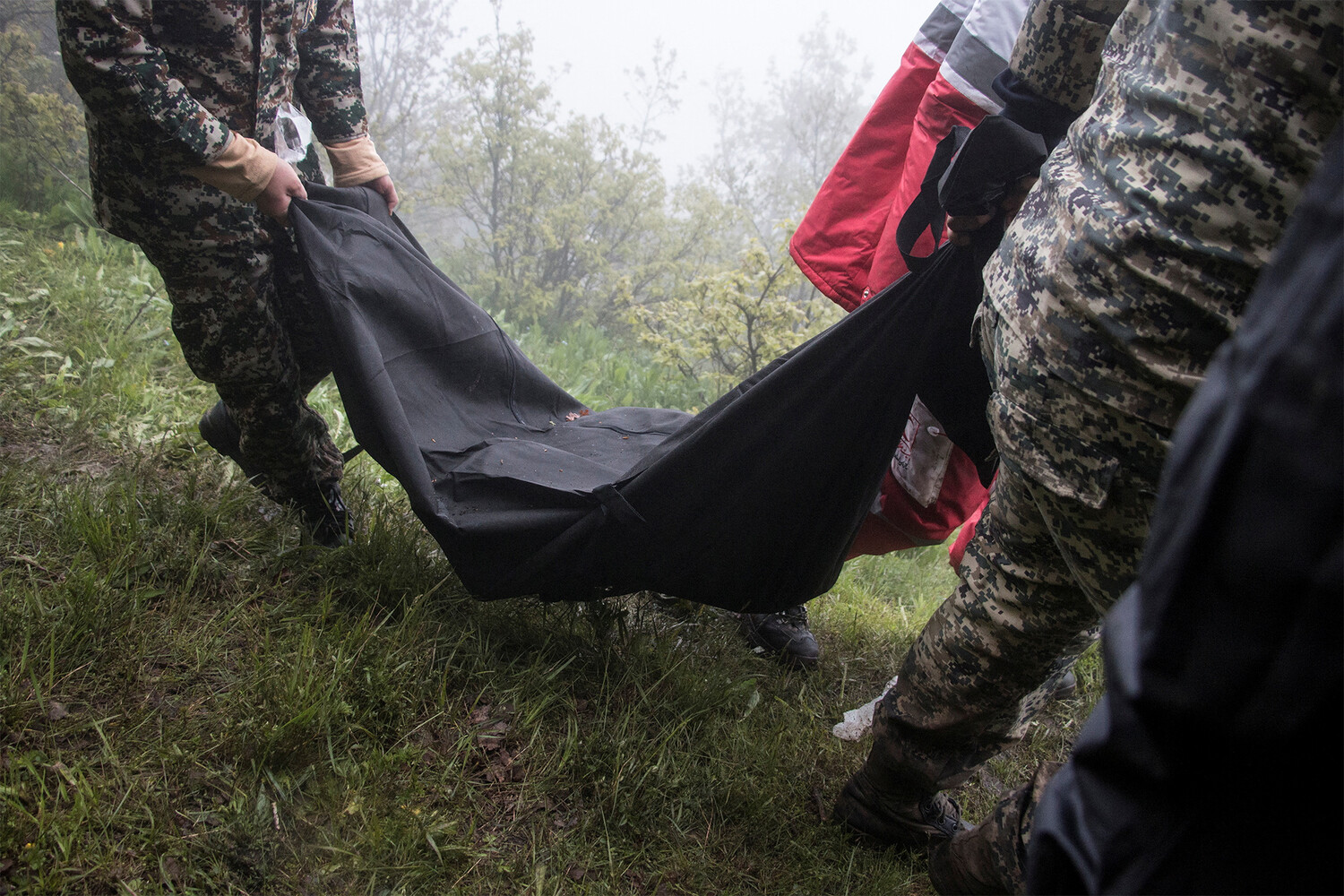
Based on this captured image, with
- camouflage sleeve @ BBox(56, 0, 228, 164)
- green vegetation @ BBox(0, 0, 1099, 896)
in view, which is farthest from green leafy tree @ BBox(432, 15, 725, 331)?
camouflage sleeve @ BBox(56, 0, 228, 164)

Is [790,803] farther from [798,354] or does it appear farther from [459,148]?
[459,148]

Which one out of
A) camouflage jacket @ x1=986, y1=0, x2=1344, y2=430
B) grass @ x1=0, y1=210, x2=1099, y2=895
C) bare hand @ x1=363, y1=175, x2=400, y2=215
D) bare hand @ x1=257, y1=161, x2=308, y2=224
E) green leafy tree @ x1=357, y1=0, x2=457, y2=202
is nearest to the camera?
camouflage jacket @ x1=986, y1=0, x2=1344, y2=430

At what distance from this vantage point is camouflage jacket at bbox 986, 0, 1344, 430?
98 cm

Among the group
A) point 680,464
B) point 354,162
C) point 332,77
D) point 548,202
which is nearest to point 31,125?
point 548,202

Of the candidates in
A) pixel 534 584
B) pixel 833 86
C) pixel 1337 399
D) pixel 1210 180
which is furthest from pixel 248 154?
pixel 833 86

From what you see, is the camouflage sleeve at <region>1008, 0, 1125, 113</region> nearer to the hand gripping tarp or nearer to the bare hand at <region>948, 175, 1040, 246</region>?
the bare hand at <region>948, 175, 1040, 246</region>

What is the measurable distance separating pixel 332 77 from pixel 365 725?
6.25ft

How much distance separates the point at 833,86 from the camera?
1395 cm

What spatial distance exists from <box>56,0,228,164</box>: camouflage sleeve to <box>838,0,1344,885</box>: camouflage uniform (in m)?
1.78

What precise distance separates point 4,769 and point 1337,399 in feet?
6.78

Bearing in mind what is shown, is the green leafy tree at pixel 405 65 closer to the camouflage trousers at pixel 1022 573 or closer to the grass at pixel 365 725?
the grass at pixel 365 725

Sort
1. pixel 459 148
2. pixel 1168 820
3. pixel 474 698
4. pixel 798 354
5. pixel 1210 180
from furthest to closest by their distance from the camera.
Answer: pixel 459 148 → pixel 474 698 → pixel 798 354 → pixel 1210 180 → pixel 1168 820

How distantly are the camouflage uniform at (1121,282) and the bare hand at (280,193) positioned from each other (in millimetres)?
1691

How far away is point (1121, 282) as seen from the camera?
110 cm
